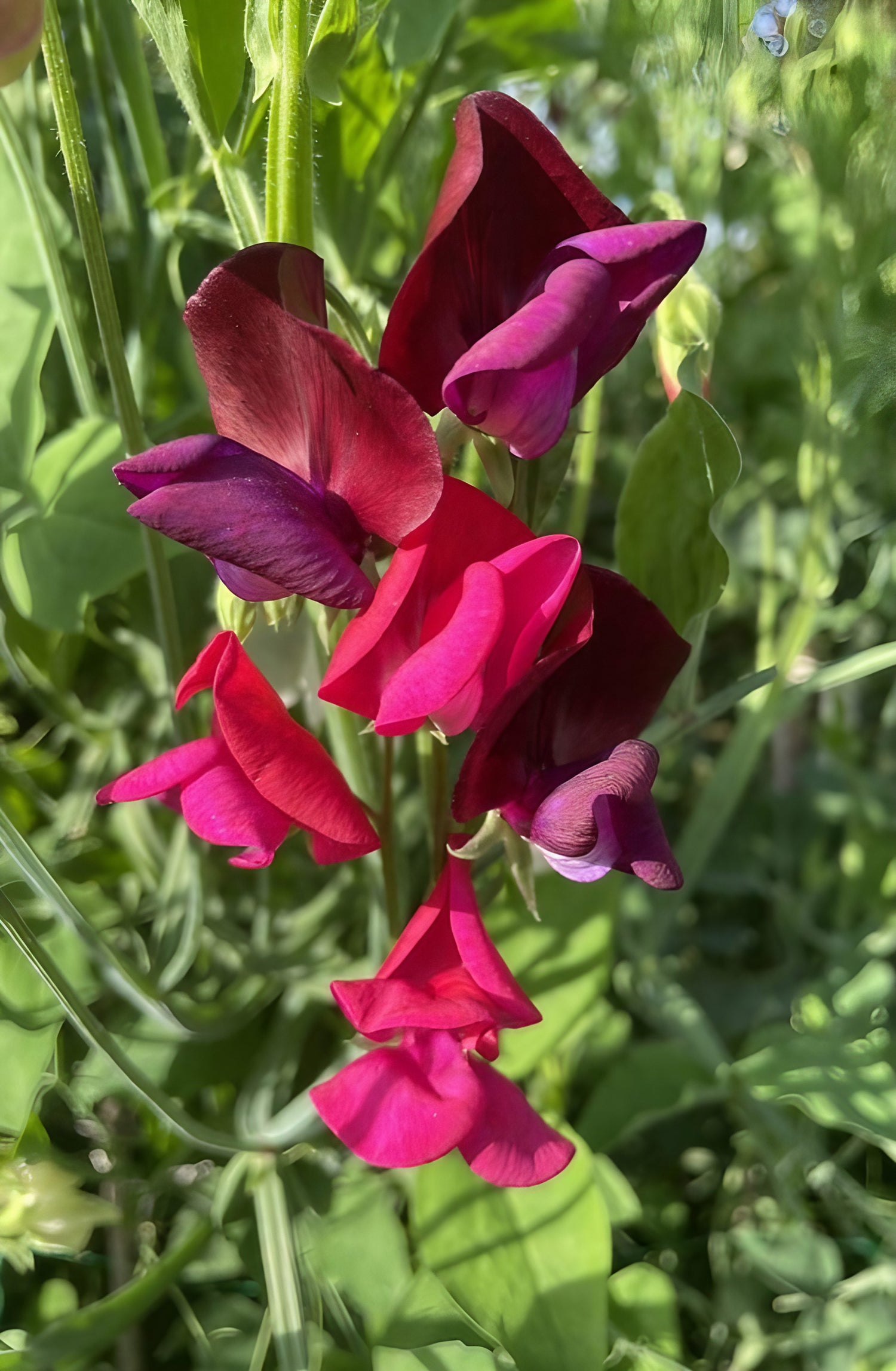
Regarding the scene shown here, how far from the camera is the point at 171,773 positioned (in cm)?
31

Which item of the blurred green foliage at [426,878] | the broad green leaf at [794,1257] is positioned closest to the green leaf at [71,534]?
the blurred green foliage at [426,878]

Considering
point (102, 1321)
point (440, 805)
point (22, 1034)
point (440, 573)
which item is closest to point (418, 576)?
point (440, 573)

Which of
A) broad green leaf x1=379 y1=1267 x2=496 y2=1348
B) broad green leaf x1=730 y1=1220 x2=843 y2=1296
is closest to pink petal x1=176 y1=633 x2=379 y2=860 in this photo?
broad green leaf x1=379 y1=1267 x2=496 y2=1348

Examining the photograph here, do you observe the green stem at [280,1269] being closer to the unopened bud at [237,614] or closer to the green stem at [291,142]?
the unopened bud at [237,614]

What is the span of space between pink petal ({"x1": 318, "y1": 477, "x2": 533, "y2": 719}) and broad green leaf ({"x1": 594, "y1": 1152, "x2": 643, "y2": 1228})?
1.02ft

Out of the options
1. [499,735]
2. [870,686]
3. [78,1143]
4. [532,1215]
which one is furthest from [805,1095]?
[870,686]

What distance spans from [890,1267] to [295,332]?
52 cm

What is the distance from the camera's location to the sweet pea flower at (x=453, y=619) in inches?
10.2

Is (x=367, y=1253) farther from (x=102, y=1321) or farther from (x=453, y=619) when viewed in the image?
(x=453, y=619)

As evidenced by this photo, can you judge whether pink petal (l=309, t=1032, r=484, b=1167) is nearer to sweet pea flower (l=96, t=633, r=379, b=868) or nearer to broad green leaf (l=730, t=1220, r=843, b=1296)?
sweet pea flower (l=96, t=633, r=379, b=868)

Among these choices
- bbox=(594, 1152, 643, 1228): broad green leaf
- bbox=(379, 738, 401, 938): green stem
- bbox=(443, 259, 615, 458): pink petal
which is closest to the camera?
bbox=(443, 259, 615, 458): pink petal

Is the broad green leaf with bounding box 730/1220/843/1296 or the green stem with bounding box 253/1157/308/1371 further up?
the green stem with bounding box 253/1157/308/1371

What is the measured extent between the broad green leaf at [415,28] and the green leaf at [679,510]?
0.19 metres

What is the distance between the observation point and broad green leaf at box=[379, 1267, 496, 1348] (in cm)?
38
